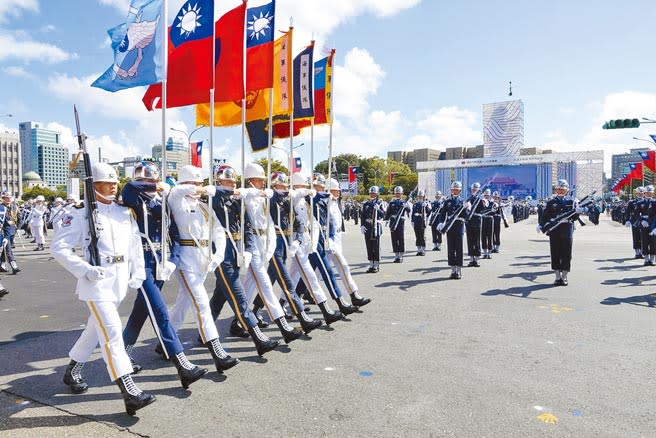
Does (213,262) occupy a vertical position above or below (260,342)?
above

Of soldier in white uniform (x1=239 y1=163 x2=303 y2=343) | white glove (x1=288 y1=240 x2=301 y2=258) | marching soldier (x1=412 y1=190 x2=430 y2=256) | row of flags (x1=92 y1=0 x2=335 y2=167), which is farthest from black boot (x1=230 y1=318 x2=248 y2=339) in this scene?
marching soldier (x1=412 y1=190 x2=430 y2=256)

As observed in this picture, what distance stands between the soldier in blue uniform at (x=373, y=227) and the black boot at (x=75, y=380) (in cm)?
832

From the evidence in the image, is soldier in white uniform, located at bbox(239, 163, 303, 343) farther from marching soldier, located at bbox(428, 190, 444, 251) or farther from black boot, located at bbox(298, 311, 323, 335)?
marching soldier, located at bbox(428, 190, 444, 251)

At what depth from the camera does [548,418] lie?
156 inches

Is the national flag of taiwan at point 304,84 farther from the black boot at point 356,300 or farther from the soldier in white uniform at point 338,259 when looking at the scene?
the black boot at point 356,300

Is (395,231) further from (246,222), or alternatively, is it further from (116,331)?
(116,331)

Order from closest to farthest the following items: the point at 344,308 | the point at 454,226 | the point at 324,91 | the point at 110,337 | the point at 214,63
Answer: the point at 110,337, the point at 214,63, the point at 344,308, the point at 324,91, the point at 454,226

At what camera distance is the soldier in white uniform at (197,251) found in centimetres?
497

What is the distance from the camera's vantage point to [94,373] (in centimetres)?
512

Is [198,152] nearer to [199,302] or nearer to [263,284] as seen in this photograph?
[263,284]

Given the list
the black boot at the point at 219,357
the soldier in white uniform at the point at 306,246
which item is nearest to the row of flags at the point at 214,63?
the soldier in white uniform at the point at 306,246

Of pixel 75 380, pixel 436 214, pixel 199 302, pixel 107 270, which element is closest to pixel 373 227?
pixel 436 214

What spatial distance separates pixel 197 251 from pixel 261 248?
1.19 m

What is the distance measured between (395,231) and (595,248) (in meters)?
8.50
